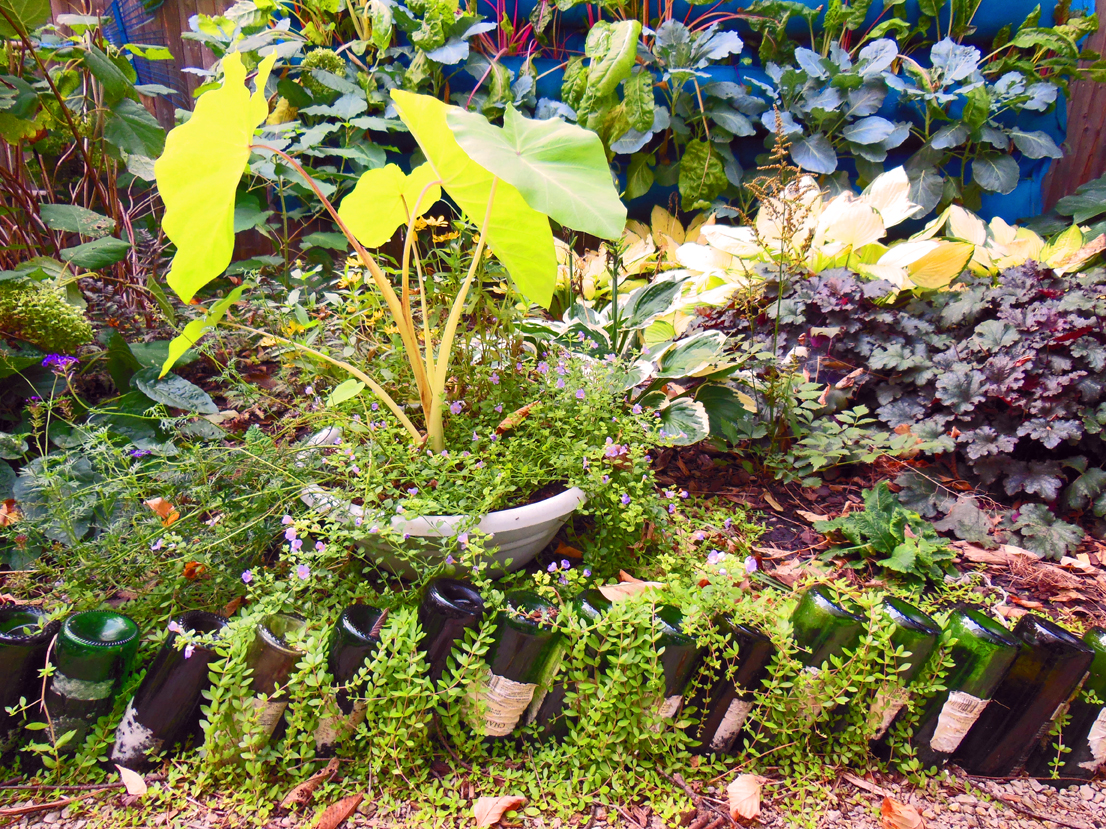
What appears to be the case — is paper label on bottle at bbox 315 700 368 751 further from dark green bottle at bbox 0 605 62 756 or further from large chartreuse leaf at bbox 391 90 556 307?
large chartreuse leaf at bbox 391 90 556 307

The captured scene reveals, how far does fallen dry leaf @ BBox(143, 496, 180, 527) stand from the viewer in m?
1.28

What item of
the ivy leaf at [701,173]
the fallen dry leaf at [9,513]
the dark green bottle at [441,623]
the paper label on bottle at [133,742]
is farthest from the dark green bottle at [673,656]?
the ivy leaf at [701,173]

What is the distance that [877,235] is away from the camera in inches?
83.7

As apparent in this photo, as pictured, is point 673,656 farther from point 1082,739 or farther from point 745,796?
point 1082,739

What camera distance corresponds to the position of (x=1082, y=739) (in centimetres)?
106

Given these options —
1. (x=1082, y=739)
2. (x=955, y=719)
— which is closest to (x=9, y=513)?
(x=955, y=719)

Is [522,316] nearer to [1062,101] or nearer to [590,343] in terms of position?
[590,343]

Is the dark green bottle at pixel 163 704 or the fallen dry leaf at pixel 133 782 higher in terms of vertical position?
the dark green bottle at pixel 163 704

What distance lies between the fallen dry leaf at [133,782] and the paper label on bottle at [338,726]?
0.26 meters

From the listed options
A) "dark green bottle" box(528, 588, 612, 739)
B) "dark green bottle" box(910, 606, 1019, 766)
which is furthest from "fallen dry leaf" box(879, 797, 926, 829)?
"dark green bottle" box(528, 588, 612, 739)

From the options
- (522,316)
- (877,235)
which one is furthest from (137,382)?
(877,235)

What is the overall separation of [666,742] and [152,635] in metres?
0.92

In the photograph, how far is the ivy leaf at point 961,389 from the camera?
1.66 metres

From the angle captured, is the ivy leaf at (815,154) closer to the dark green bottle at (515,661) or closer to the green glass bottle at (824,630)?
the green glass bottle at (824,630)
